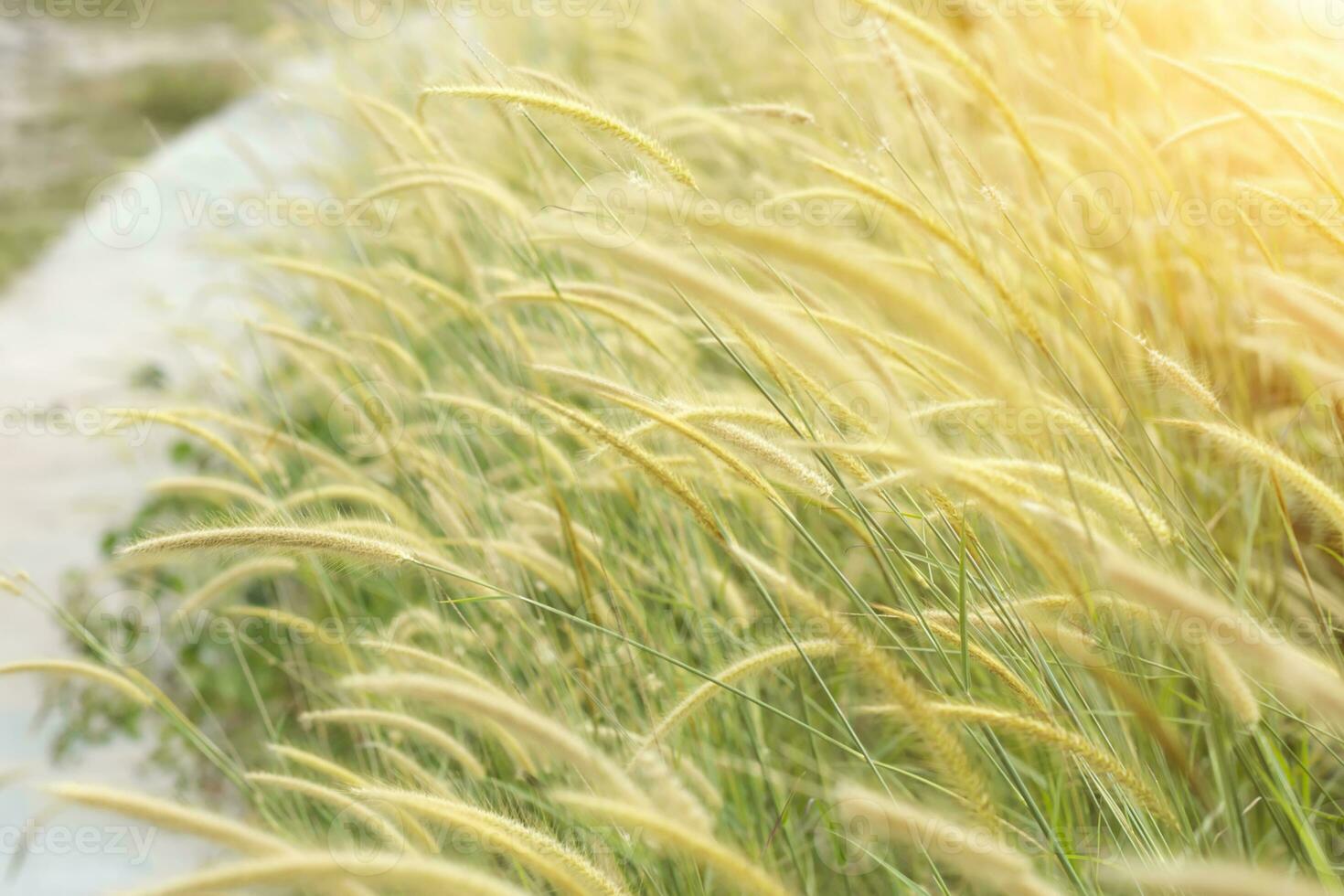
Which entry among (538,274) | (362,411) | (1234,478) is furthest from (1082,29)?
(362,411)

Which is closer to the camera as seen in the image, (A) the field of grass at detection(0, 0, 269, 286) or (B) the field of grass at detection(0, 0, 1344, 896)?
(B) the field of grass at detection(0, 0, 1344, 896)

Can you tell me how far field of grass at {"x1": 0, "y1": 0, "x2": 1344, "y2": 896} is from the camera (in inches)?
25.0

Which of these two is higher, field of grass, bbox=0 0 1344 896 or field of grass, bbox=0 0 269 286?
field of grass, bbox=0 0 1344 896

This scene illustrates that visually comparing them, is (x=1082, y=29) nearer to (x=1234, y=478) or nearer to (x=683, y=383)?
(x=1234, y=478)

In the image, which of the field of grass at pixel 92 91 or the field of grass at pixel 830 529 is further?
the field of grass at pixel 92 91

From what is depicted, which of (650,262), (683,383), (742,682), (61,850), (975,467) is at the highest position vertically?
(650,262)

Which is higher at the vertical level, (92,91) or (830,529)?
(830,529)

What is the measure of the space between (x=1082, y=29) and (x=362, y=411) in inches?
89.1

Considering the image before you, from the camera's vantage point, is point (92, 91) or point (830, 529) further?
point (92, 91)

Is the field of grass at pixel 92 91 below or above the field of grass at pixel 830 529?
below

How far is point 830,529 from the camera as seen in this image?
1.66m

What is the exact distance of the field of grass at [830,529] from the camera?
635 millimetres

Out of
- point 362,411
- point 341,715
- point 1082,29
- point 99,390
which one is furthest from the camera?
point 99,390

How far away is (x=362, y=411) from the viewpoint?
1660 mm
